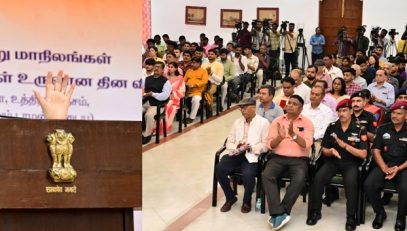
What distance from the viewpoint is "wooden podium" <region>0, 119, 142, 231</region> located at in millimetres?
1472

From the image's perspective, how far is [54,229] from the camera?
1577 millimetres

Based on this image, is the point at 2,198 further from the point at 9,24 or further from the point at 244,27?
the point at 244,27

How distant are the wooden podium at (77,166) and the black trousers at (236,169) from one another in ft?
12.4

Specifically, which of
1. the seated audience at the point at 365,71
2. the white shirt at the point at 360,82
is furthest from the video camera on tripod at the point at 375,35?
the white shirt at the point at 360,82

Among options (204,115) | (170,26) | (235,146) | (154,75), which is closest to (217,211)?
(235,146)

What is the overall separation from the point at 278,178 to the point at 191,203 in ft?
3.13

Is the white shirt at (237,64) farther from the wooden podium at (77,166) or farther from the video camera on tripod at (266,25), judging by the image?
the wooden podium at (77,166)

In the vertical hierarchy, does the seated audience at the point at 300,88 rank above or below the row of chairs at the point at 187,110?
above

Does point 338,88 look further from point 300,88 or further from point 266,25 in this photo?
point 266,25

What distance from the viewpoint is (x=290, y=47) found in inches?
576

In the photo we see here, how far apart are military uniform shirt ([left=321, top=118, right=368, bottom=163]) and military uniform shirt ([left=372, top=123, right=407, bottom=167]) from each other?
131 mm

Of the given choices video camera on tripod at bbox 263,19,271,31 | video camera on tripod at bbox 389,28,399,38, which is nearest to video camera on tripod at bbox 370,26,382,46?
video camera on tripod at bbox 389,28,399,38

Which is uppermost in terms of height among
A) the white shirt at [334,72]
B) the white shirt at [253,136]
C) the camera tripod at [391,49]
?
the camera tripod at [391,49]

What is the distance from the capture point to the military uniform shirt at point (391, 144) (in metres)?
4.98
